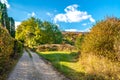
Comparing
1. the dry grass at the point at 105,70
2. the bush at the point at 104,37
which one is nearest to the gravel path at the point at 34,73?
the dry grass at the point at 105,70

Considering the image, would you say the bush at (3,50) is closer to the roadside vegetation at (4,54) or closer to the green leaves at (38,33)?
the roadside vegetation at (4,54)

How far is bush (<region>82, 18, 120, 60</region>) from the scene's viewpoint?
20.8 meters

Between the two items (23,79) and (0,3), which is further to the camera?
(0,3)

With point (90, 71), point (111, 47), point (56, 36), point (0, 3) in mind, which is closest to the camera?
point (90, 71)

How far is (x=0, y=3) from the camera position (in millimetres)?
64062

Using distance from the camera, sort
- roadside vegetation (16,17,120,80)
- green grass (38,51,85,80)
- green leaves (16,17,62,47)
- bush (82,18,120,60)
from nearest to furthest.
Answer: roadside vegetation (16,17,120,80)
green grass (38,51,85,80)
bush (82,18,120,60)
green leaves (16,17,62,47)

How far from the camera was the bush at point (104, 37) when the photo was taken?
20.8 meters

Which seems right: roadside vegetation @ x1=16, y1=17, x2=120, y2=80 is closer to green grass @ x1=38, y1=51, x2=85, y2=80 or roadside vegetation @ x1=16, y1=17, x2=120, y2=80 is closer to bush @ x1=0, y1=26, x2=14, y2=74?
green grass @ x1=38, y1=51, x2=85, y2=80

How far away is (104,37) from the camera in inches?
839

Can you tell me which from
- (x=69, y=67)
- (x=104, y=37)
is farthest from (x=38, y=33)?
(x=104, y=37)

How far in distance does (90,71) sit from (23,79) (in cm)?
448

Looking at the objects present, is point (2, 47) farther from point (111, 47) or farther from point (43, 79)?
point (111, 47)

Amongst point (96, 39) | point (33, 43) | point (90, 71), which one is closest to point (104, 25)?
point (96, 39)

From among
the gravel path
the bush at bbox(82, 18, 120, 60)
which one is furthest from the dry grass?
the bush at bbox(82, 18, 120, 60)
